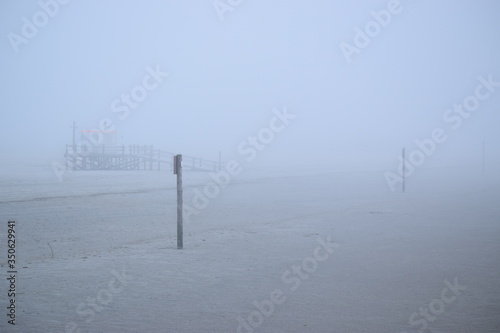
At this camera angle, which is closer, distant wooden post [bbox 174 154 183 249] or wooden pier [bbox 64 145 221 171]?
distant wooden post [bbox 174 154 183 249]

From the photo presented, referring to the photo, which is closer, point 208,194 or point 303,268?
point 303,268

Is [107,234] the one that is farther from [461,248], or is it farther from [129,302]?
[461,248]

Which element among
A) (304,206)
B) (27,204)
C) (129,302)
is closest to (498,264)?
(129,302)

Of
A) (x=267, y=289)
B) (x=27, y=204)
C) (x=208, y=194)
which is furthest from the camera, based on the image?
(x=208, y=194)

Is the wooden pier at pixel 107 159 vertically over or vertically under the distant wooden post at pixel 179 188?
over

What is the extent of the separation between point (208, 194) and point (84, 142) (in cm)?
4188

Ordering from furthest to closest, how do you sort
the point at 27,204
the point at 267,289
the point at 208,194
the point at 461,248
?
1. the point at 208,194
2. the point at 27,204
3. the point at 461,248
4. the point at 267,289

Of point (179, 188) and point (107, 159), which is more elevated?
point (107, 159)

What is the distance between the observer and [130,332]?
20.6 feet

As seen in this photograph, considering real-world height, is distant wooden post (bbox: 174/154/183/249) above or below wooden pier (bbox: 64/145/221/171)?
below

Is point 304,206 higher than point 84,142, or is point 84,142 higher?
point 84,142

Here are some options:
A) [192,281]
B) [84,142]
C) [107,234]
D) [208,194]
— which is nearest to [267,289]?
[192,281]

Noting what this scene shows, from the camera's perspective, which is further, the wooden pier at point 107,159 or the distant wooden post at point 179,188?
the wooden pier at point 107,159

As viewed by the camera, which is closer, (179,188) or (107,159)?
(179,188)
